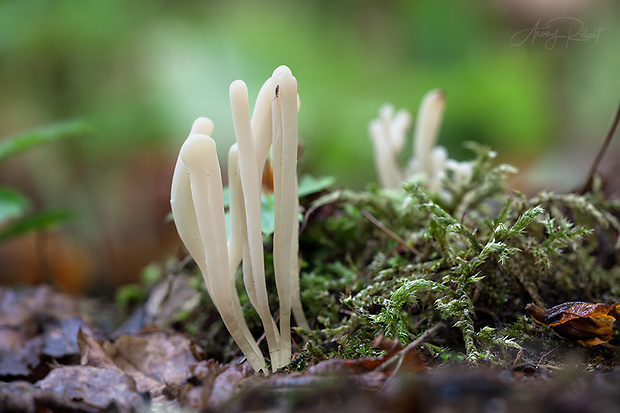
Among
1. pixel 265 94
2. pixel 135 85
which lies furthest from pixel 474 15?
pixel 265 94

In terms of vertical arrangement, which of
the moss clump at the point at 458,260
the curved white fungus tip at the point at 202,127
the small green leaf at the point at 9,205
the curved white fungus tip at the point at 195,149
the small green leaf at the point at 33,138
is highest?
the small green leaf at the point at 33,138

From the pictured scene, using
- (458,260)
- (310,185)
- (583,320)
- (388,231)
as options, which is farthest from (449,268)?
(310,185)

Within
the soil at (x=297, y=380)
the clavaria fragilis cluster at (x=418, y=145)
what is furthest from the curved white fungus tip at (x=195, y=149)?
the clavaria fragilis cluster at (x=418, y=145)

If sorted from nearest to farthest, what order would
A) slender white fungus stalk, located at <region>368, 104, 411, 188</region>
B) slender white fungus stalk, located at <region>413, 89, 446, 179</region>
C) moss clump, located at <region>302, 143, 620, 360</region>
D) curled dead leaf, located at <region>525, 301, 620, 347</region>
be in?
curled dead leaf, located at <region>525, 301, 620, 347</region>, moss clump, located at <region>302, 143, 620, 360</region>, slender white fungus stalk, located at <region>413, 89, 446, 179</region>, slender white fungus stalk, located at <region>368, 104, 411, 188</region>

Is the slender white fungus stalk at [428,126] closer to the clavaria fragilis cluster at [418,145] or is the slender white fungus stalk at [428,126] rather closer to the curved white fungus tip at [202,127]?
the clavaria fragilis cluster at [418,145]

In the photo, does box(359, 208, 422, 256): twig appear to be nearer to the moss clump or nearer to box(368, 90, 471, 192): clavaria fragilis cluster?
the moss clump

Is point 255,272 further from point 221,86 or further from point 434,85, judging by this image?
point 434,85

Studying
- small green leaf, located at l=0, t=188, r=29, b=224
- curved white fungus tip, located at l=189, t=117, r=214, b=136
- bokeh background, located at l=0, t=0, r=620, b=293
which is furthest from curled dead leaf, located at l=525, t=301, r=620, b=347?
bokeh background, located at l=0, t=0, r=620, b=293
